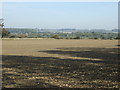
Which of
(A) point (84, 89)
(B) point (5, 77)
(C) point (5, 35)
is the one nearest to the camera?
(A) point (84, 89)

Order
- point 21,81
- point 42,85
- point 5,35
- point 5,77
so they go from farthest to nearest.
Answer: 1. point 5,35
2. point 5,77
3. point 21,81
4. point 42,85

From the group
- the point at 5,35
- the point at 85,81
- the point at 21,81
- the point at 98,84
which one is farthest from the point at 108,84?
the point at 5,35

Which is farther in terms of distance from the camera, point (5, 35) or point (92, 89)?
point (5, 35)

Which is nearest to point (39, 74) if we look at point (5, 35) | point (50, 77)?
point (50, 77)

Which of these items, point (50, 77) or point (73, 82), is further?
point (50, 77)

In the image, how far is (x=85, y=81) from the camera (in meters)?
9.69

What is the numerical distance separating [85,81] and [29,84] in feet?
8.09

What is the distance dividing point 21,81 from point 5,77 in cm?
126

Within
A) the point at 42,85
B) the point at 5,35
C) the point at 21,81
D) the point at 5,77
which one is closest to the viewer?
the point at 42,85

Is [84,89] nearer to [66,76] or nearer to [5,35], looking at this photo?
[66,76]

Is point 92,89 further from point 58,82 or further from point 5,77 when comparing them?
point 5,77

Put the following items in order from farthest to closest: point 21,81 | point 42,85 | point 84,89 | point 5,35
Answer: point 5,35, point 21,81, point 42,85, point 84,89

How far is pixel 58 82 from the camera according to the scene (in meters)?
9.48

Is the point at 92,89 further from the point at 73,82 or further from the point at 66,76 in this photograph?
the point at 66,76
